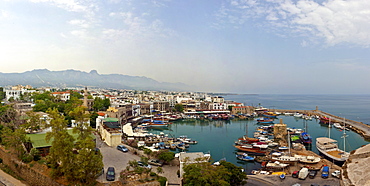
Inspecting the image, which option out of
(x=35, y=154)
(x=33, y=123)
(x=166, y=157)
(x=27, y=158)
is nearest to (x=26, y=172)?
(x=27, y=158)

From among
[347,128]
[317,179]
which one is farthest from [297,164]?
[347,128]

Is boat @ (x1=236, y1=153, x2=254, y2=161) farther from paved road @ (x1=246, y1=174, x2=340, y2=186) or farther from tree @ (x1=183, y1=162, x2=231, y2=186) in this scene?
tree @ (x1=183, y1=162, x2=231, y2=186)

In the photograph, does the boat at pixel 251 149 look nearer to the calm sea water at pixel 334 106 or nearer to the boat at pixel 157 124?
the boat at pixel 157 124

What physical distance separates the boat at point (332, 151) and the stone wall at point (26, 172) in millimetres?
15711

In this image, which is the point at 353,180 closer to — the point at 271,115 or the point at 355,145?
the point at 355,145

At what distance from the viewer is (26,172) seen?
34.7ft

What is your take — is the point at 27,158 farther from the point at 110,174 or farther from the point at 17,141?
the point at 110,174

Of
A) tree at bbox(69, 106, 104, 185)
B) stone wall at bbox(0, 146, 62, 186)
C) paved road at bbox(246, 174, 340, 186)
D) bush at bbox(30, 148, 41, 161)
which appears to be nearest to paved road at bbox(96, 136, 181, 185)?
tree at bbox(69, 106, 104, 185)

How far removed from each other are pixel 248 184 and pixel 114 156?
267 inches

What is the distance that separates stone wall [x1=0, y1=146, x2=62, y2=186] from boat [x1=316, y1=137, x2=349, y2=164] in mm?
15711

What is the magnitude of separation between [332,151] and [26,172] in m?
18.3

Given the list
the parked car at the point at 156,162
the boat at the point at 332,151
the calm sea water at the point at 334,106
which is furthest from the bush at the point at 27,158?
the calm sea water at the point at 334,106

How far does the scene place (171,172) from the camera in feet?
35.5

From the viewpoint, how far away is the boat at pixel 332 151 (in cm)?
1449
